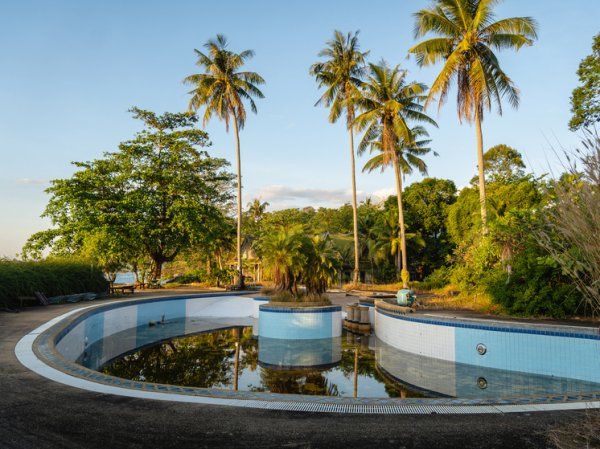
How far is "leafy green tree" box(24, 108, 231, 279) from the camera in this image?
25247mm

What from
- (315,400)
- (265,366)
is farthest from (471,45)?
(315,400)

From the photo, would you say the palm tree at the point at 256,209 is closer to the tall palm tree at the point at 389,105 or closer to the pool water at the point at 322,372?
the tall palm tree at the point at 389,105

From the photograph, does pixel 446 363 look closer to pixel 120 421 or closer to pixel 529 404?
pixel 529 404

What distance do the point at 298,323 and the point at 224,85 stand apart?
1978 centimetres

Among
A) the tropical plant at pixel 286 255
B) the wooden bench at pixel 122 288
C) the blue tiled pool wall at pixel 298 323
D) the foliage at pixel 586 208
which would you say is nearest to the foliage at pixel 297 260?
the tropical plant at pixel 286 255

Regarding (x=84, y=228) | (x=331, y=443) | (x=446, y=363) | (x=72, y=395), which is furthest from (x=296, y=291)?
(x=84, y=228)

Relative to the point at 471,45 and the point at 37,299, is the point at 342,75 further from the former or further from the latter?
the point at 37,299

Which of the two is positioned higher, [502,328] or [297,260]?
[297,260]

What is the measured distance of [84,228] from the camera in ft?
81.6

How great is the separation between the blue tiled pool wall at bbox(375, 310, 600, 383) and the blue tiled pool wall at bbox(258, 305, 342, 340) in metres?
2.84

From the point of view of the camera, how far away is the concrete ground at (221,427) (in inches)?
152

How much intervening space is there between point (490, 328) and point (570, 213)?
7032 mm

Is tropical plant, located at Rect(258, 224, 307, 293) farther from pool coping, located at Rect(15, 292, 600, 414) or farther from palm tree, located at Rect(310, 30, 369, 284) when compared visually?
palm tree, located at Rect(310, 30, 369, 284)

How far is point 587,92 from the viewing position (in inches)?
770
